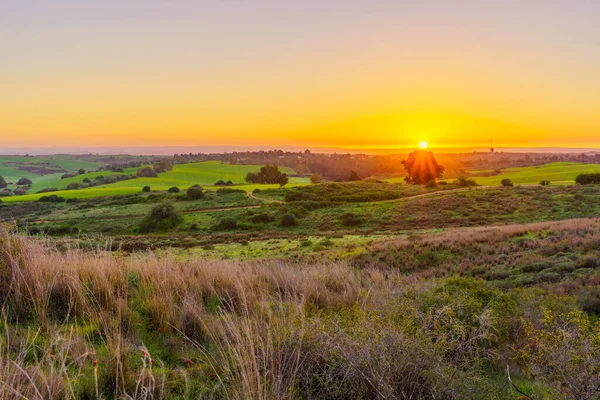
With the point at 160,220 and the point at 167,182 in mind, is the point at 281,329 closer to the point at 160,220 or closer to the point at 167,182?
the point at 160,220

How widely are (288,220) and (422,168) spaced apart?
2026 inches

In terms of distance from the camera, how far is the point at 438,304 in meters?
5.25

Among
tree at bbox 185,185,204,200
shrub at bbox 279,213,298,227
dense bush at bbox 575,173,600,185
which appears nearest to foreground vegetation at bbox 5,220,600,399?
shrub at bbox 279,213,298,227

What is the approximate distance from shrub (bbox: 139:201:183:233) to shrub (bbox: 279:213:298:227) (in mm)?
15556

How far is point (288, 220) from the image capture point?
4847 centimetres

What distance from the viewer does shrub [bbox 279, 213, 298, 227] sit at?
158 feet

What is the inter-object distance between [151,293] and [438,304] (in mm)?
4664

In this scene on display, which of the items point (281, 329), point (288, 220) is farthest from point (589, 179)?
point (281, 329)

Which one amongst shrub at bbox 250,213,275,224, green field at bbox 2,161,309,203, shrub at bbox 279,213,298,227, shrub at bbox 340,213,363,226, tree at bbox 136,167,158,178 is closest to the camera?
shrub at bbox 340,213,363,226

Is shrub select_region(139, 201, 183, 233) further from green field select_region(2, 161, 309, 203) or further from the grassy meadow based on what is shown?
the grassy meadow

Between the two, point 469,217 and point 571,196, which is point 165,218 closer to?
point 469,217

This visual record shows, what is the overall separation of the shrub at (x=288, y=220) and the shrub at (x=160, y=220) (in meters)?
15.6

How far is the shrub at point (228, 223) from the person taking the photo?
46.1 metres

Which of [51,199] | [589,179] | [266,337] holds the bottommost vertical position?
[51,199]
